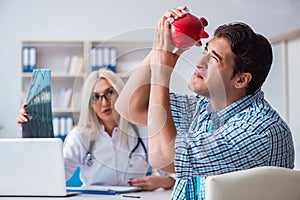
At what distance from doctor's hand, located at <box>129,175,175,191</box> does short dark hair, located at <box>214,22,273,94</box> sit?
76 centimetres

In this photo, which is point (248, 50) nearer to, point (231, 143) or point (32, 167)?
point (231, 143)

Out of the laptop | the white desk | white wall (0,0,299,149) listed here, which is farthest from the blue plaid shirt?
white wall (0,0,299,149)

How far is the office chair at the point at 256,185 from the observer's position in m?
1.48

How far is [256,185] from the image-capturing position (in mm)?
1504

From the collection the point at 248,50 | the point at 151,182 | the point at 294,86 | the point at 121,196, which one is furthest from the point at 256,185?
the point at 294,86

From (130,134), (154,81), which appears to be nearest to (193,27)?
(154,81)

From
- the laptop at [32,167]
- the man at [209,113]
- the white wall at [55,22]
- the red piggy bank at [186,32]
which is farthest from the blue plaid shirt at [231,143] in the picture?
the white wall at [55,22]

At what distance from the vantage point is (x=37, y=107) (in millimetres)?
2109

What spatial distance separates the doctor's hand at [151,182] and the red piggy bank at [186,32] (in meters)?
1.00

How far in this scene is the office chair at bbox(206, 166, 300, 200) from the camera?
148 centimetres

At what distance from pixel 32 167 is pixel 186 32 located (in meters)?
0.95

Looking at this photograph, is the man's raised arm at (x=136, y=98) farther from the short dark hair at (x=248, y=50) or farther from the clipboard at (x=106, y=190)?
the clipboard at (x=106, y=190)

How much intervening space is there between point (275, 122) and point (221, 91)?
6.7 inches

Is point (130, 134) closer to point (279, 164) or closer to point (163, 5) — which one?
point (279, 164)
